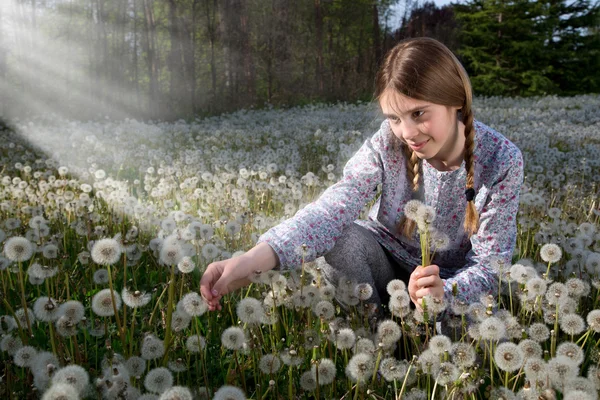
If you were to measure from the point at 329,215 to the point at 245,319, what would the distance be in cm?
103

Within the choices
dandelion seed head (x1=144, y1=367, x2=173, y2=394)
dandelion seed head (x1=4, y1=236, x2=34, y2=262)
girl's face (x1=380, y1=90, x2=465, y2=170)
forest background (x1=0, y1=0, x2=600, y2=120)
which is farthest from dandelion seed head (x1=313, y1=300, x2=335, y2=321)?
forest background (x1=0, y1=0, x2=600, y2=120)

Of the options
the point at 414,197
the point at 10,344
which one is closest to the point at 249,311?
the point at 10,344

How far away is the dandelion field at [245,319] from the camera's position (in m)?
1.94

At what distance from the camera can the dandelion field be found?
6.35 feet

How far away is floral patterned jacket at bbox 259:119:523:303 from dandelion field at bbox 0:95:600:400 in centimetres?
15

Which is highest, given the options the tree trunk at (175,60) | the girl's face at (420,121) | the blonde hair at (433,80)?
the blonde hair at (433,80)

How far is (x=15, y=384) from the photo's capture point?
7.31 ft

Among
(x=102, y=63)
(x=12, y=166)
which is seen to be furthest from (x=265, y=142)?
(x=102, y=63)

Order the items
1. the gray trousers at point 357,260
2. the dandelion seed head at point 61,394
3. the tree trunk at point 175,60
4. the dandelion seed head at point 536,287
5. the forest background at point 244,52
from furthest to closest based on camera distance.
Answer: the tree trunk at point 175,60, the forest background at point 244,52, the gray trousers at point 357,260, the dandelion seed head at point 536,287, the dandelion seed head at point 61,394

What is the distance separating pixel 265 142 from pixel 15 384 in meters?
8.26

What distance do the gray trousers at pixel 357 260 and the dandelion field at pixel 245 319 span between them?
12cm

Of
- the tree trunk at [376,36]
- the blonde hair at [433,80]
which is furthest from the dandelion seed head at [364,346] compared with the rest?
the tree trunk at [376,36]

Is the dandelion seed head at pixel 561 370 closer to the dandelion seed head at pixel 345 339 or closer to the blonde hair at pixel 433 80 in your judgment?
the dandelion seed head at pixel 345 339

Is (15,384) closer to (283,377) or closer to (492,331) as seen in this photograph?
(283,377)
